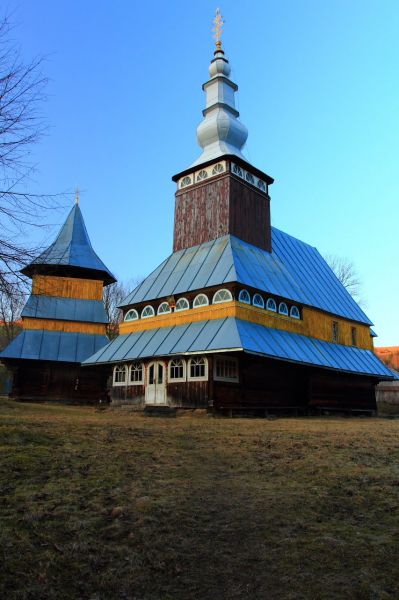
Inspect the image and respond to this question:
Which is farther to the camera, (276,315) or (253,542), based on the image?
(276,315)

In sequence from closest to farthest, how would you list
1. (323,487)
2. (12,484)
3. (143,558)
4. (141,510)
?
1. (143,558)
2. (141,510)
3. (12,484)
4. (323,487)

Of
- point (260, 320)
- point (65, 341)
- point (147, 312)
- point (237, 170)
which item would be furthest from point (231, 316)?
point (65, 341)

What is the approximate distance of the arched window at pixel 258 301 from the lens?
75.7 feet

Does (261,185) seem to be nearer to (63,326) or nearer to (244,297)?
(244,297)

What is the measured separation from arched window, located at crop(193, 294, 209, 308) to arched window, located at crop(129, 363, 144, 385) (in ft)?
13.0

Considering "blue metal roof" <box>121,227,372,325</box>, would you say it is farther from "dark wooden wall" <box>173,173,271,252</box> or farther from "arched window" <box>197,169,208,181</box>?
"arched window" <box>197,169,208,181</box>

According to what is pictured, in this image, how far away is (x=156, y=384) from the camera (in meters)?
23.0

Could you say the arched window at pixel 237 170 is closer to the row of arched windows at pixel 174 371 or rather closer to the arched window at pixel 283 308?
the arched window at pixel 283 308

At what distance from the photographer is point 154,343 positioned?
23422mm

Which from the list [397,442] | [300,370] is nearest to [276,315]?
[300,370]

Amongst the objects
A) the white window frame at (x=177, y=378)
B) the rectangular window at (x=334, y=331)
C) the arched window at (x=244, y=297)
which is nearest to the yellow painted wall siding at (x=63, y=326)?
the white window frame at (x=177, y=378)

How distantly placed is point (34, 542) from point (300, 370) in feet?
72.9

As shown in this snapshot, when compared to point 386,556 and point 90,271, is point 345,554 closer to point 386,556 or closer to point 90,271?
point 386,556

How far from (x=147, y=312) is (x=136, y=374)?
3.46 metres
